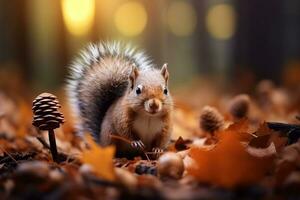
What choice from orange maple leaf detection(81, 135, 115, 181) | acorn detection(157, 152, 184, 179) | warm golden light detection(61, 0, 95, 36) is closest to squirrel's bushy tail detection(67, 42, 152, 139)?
acorn detection(157, 152, 184, 179)

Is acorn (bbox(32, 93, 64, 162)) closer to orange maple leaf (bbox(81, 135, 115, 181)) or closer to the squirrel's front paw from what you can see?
the squirrel's front paw

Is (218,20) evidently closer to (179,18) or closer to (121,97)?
(179,18)

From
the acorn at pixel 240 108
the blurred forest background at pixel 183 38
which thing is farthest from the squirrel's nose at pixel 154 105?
the blurred forest background at pixel 183 38

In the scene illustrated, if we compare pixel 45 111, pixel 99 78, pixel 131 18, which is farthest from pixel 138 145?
pixel 131 18

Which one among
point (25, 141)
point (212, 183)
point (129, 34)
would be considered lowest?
point (129, 34)

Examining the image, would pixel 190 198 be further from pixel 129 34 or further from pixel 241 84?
pixel 129 34

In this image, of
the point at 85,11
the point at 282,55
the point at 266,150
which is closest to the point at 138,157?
the point at 266,150

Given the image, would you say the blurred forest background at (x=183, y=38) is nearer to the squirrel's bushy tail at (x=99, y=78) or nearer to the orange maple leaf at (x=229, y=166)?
the squirrel's bushy tail at (x=99, y=78)
